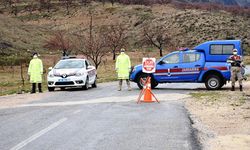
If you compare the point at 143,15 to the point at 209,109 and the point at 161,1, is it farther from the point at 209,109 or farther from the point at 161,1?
the point at 209,109

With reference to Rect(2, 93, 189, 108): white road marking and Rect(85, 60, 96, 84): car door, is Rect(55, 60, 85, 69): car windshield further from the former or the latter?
Rect(2, 93, 189, 108): white road marking

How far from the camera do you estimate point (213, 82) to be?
69.5 feet

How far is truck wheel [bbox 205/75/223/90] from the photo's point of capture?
2114cm

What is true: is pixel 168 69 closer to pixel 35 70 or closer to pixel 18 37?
pixel 35 70

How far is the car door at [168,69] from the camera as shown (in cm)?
2173

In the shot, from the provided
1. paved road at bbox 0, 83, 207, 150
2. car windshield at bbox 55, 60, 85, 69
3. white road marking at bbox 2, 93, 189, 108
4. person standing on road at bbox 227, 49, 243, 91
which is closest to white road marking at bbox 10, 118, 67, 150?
paved road at bbox 0, 83, 207, 150

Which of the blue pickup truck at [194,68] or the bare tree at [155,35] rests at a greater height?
the bare tree at [155,35]

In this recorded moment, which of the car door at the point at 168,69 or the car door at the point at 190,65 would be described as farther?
the car door at the point at 168,69

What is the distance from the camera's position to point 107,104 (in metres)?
15.6

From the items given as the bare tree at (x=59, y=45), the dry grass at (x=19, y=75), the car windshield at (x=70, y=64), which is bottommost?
the dry grass at (x=19, y=75)

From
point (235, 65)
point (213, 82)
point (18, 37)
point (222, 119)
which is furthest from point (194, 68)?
point (18, 37)

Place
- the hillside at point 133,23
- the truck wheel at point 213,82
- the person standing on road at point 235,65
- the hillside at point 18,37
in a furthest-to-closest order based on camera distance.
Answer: the hillside at point 133,23 < the hillside at point 18,37 < the truck wheel at point 213,82 < the person standing on road at point 235,65

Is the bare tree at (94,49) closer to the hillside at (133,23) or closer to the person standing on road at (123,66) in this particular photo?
the hillside at (133,23)

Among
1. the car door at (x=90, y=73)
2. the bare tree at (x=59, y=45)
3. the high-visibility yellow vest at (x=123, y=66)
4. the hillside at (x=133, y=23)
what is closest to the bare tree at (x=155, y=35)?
the hillside at (x=133, y=23)
